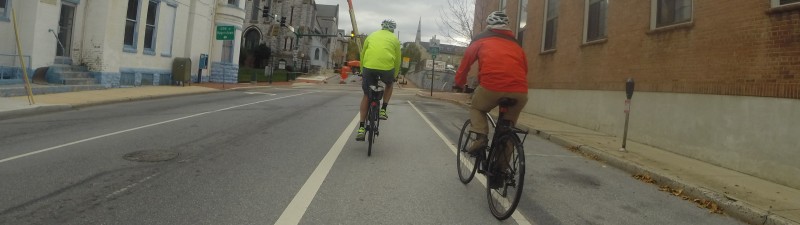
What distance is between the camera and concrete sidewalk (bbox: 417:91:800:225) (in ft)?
16.6

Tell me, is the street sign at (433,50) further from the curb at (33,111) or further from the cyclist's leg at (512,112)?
the cyclist's leg at (512,112)

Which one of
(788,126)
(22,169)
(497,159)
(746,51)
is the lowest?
(22,169)

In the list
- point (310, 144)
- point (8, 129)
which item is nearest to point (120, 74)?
point (8, 129)

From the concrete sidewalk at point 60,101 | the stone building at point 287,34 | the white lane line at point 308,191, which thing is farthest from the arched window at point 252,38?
the white lane line at point 308,191

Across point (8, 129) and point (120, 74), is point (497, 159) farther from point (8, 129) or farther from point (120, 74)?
point (120, 74)

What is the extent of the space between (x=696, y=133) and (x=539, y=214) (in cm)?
534

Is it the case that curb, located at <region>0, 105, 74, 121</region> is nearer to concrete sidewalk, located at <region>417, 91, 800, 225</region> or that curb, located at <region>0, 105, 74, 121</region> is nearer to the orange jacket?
the orange jacket

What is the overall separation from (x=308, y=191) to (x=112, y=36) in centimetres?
1586

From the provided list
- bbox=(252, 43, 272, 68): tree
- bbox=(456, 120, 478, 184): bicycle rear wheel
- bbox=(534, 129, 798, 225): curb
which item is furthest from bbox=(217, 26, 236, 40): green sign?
bbox=(252, 43, 272, 68): tree

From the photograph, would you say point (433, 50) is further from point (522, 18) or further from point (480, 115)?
point (480, 115)

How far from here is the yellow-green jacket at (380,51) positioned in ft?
23.1

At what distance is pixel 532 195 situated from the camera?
5344 millimetres

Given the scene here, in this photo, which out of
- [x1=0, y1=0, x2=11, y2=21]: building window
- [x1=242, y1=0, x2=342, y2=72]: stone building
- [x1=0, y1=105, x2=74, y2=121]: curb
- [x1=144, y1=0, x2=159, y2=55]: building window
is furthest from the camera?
[x1=242, y1=0, x2=342, y2=72]: stone building

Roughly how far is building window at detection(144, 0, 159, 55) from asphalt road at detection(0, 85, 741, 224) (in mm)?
12310
